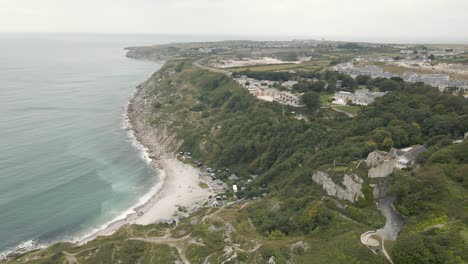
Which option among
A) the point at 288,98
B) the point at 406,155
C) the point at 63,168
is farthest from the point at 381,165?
the point at 63,168

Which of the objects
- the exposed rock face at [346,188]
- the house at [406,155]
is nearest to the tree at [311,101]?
the house at [406,155]

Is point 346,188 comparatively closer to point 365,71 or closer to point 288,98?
point 288,98

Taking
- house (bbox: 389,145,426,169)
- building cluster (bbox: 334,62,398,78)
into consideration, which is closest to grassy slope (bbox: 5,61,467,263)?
house (bbox: 389,145,426,169)

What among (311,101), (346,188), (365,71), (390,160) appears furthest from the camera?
(365,71)

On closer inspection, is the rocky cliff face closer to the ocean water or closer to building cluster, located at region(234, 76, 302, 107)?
the ocean water

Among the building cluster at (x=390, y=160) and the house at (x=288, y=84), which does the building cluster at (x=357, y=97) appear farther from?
the building cluster at (x=390, y=160)

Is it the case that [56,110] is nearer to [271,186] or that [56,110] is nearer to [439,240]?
[271,186]
